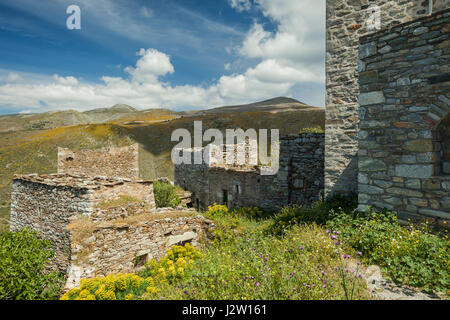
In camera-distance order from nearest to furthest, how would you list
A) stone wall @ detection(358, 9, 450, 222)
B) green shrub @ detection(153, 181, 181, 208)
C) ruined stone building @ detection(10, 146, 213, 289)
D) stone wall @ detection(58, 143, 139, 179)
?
stone wall @ detection(358, 9, 450, 222), ruined stone building @ detection(10, 146, 213, 289), green shrub @ detection(153, 181, 181, 208), stone wall @ detection(58, 143, 139, 179)

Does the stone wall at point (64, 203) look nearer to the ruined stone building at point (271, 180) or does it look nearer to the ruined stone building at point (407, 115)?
the ruined stone building at point (271, 180)

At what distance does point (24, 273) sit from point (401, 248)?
27.9ft

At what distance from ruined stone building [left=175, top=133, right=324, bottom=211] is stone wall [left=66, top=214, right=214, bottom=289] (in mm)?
3267

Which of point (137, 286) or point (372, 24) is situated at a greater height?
point (372, 24)

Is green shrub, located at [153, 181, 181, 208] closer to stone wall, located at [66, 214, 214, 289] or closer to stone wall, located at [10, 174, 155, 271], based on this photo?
stone wall, located at [10, 174, 155, 271]

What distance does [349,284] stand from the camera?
3082 millimetres

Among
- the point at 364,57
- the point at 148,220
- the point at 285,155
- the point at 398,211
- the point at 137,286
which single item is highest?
the point at 364,57

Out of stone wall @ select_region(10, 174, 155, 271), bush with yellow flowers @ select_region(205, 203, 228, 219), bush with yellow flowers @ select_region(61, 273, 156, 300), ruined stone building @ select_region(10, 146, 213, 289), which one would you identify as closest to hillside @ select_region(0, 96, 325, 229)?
stone wall @ select_region(10, 174, 155, 271)

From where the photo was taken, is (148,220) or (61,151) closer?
(148,220)

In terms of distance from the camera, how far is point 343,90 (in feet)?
21.5

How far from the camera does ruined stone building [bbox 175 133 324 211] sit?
333 inches
